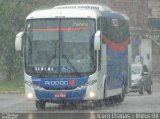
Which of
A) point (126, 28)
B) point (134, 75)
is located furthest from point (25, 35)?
point (134, 75)

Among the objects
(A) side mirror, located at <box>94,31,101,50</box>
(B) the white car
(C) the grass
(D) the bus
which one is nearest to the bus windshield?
(D) the bus

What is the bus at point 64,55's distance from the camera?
2273cm

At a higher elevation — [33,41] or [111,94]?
[33,41]

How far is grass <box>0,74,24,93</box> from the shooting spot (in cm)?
3734

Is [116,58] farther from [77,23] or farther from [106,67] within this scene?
[77,23]

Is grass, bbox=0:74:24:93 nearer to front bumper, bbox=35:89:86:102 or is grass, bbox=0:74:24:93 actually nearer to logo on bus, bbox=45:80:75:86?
front bumper, bbox=35:89:86:102

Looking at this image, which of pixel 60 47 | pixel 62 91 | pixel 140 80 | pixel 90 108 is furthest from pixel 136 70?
pixel 62 91

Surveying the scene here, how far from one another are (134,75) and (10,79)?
360 inches

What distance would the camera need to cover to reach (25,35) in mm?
23359

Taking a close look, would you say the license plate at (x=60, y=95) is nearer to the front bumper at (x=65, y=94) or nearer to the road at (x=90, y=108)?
the front bumper at (x=65, y=94)

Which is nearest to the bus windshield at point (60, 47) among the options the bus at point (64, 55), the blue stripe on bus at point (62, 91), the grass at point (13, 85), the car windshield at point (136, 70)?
the bus at point (64, 55)

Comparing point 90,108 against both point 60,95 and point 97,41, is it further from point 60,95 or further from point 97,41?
point 97,41

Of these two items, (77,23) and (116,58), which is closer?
(77,23)

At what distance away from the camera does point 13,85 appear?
134ft
